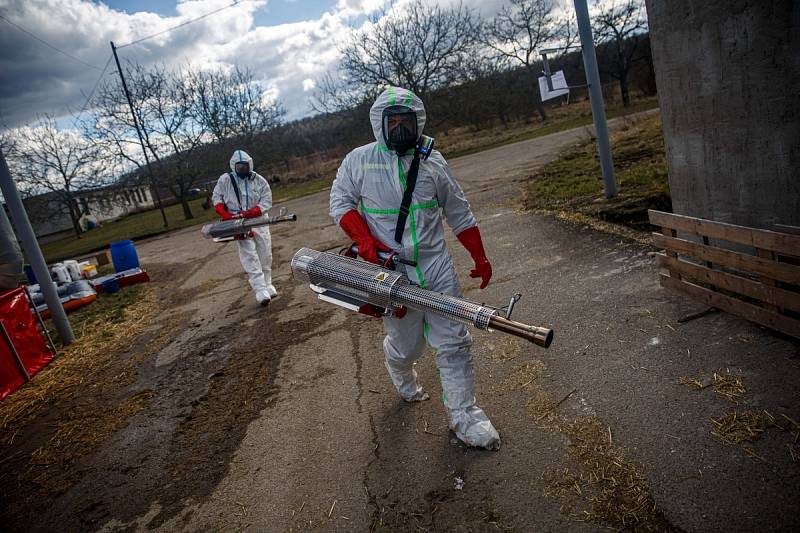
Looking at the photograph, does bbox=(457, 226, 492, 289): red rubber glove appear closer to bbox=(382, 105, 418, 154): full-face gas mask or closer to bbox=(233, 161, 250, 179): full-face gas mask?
bbox=(382, 105, 418, 154): full-face gas mask

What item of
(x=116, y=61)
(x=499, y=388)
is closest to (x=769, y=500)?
(x=499, y=388)

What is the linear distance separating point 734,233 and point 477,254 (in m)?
2.02

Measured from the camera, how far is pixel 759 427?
255cm

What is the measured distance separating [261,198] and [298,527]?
5.29 meters

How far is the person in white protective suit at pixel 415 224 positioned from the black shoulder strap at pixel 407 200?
0.6 inches

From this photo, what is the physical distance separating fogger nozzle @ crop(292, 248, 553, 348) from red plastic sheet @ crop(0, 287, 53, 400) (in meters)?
4.39

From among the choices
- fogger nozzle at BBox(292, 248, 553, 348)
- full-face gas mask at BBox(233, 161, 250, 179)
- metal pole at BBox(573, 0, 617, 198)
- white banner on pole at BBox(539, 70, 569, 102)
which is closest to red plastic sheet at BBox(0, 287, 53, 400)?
full-face gas mask at BBox(233, 161, 250, 179)

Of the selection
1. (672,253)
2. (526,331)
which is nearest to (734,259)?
(672,253)

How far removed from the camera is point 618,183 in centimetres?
832

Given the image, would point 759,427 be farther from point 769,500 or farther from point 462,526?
point 462,526

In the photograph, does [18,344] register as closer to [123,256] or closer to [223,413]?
[223,413]

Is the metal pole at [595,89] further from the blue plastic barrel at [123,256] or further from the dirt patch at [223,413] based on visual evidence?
the blue plastic barrel at [123,256]

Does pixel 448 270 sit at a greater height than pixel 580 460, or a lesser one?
greater

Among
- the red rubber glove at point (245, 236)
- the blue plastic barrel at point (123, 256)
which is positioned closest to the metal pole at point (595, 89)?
the red rubber glove at point (245, 236)
